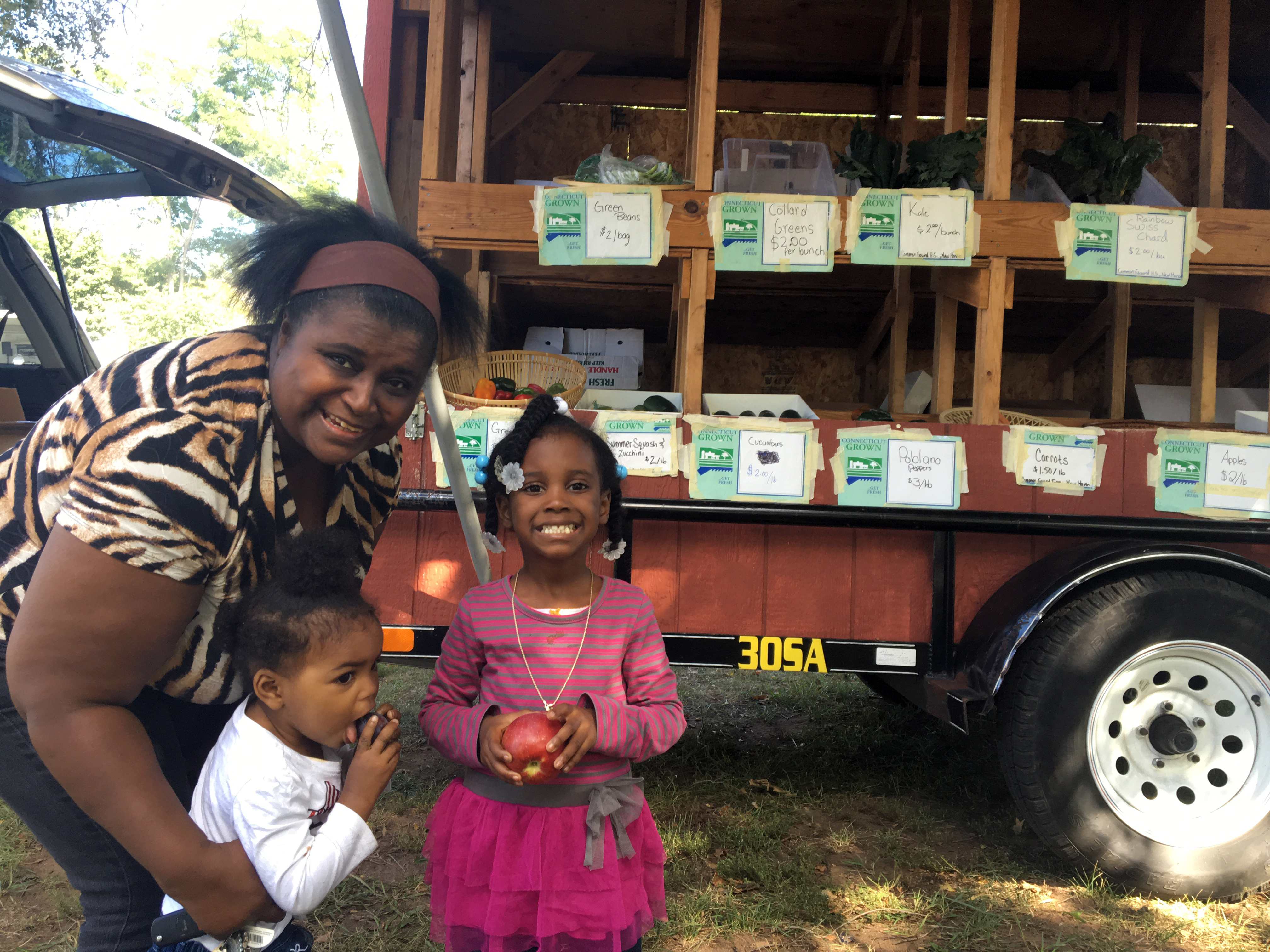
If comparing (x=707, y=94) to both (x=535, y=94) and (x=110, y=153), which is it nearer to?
(x=535, y=94)

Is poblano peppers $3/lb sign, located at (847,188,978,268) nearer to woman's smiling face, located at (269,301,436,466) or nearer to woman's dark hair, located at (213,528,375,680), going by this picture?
woman's smiling face, located at (269,301,436,466)

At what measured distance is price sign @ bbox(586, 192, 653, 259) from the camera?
3.06m

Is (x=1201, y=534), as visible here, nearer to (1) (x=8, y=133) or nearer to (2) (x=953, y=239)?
(2) (x=953, y=239)

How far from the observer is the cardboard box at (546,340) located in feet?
15.6

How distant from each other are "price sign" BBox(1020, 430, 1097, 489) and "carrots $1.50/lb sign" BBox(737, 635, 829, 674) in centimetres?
91

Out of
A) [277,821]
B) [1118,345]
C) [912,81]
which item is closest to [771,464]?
[277,821]

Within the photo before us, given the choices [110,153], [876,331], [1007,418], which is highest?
[110,153]

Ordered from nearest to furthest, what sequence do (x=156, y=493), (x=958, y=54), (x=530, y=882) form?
(x=156, y=493) → (x=530, y=882) → (x=958, y=54)

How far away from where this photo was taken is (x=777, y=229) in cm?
307

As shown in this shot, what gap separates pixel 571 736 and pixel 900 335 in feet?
10.9

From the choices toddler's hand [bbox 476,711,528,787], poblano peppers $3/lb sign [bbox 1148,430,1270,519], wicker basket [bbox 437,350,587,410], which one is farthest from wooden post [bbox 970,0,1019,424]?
toddler's hand [bbox 476,711,528,787]

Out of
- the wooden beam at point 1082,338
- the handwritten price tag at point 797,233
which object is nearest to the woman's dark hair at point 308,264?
the handwritten price tag at point 797,233

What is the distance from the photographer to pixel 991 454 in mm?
2959

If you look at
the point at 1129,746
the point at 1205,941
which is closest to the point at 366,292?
the point at 1129,746
